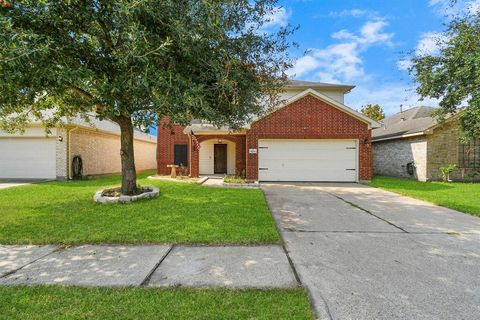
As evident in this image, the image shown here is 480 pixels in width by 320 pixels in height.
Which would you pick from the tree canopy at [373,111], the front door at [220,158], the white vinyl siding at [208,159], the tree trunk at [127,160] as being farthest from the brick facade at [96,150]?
the tree canopy at [373,111]

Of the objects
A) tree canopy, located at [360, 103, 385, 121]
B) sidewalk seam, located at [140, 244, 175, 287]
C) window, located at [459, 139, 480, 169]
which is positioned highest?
tree canopy, located at [360, 103, 385, 121]

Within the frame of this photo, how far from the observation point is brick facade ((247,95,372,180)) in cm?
1369

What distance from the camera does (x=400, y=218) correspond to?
650 centimetres

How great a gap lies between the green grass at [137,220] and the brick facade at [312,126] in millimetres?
5449

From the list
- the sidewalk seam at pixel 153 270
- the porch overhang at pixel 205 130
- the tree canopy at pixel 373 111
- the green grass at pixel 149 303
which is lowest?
the green grass at pixel 149 303

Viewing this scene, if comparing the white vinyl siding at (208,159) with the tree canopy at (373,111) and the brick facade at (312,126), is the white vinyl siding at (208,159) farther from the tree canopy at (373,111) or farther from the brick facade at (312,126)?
the tree canopy at (373,111)

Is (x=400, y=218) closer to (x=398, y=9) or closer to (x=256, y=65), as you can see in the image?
(x=256, y=65)

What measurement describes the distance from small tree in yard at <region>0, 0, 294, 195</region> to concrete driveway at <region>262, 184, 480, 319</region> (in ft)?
11.0

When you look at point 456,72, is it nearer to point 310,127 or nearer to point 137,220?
point 310,127

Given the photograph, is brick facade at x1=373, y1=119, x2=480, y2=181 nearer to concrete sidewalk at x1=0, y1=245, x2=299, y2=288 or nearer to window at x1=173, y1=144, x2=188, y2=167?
window at x1=173, y1=144, x2=188, y2=167

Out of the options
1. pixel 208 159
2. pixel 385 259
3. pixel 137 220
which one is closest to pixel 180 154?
pixel 208 159

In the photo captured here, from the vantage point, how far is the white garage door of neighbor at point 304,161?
13945 millimetres

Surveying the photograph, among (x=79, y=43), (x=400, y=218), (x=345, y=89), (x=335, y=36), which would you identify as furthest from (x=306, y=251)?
(x=345, y=89)

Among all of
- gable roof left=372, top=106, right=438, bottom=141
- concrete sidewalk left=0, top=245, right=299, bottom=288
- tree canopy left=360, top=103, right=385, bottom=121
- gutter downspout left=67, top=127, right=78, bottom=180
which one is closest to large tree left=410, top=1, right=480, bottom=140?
gable roof left=372, top=106, right=438, bottom=141
